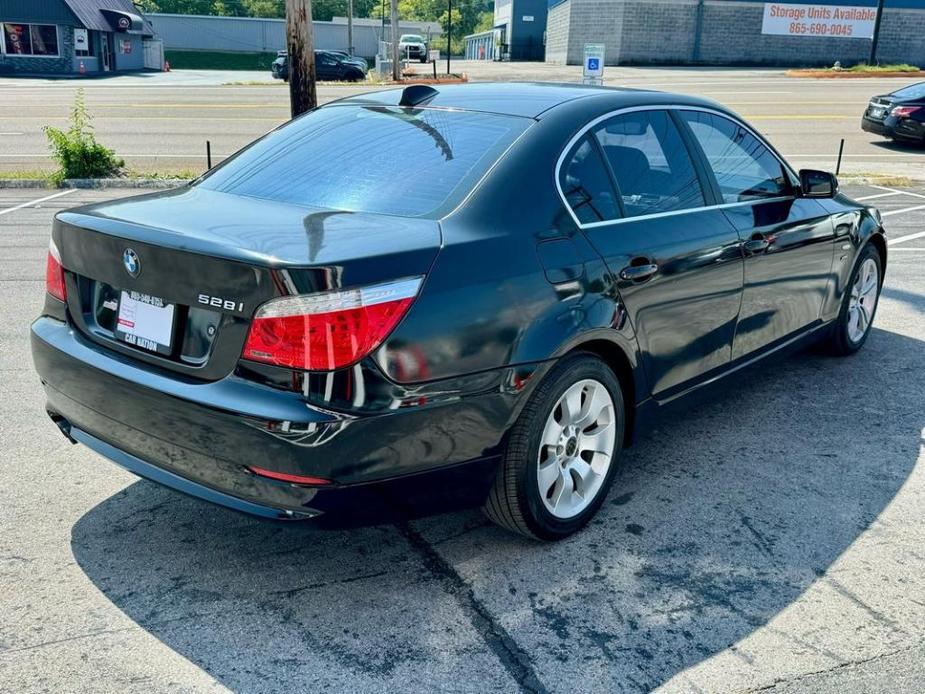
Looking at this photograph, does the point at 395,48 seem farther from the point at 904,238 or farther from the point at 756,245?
the point at 756,245

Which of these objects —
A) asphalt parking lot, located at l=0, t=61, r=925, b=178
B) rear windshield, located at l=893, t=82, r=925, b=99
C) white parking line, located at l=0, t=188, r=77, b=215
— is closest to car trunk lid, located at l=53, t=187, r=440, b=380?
white parking line, located at l=0, t=188, r=77, b=215

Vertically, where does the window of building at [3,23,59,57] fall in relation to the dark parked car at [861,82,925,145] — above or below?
above

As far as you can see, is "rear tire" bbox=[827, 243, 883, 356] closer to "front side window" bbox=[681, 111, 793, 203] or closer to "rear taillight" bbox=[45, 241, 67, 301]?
"front side window" bbox=[681, 111, 793, 203]

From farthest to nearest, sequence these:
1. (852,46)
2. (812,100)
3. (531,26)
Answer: (531,26) < (852,46) < (812,100)

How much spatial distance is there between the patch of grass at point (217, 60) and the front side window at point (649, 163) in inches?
2417

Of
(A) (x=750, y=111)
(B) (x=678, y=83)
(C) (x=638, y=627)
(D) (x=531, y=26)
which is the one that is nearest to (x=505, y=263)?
(C) (x=638, y=627)

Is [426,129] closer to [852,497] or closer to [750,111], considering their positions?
[852,497]

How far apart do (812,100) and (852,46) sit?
24527mm

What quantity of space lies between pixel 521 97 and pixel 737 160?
1340mm

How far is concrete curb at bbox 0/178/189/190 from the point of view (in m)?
13.4

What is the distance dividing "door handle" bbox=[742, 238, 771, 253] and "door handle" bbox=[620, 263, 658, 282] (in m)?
0.82

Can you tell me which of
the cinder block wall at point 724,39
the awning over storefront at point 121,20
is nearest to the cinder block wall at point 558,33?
the cinder block wall at point 724,39

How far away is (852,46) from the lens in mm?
48719

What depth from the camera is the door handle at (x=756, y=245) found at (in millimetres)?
4383
